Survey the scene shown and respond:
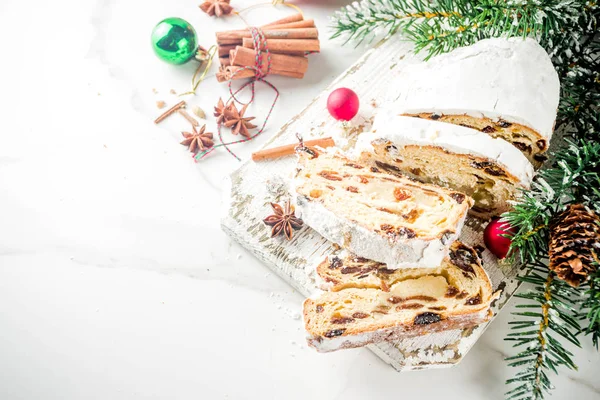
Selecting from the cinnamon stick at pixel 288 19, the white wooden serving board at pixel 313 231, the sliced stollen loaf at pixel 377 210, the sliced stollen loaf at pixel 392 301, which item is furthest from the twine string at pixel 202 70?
the sliced stollen loaf at pixel 392 301

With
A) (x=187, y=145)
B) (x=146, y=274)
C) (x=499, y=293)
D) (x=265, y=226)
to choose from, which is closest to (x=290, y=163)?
(x=265, y=226)

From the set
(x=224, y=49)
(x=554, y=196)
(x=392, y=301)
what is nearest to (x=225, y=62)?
(x=224, y=49)

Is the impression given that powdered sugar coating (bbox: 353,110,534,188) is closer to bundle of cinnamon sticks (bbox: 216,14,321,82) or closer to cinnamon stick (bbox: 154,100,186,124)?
bundle of cinnamon sticks (bbox: 216,14,321,82)

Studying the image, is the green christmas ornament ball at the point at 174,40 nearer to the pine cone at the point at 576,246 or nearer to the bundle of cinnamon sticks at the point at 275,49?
the bundle of cinnamon sticks at the point at 275,49

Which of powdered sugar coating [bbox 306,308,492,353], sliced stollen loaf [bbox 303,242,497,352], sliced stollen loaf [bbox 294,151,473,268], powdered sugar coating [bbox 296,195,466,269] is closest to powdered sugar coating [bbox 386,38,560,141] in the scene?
sliced stollen loaf [bbox 294,151,473,268]

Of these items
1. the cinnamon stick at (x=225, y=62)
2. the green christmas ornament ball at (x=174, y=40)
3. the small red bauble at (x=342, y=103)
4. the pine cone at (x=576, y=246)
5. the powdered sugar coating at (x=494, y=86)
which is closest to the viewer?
the pine cone at (x=576, y=246)

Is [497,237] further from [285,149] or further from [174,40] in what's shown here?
[174,40]
